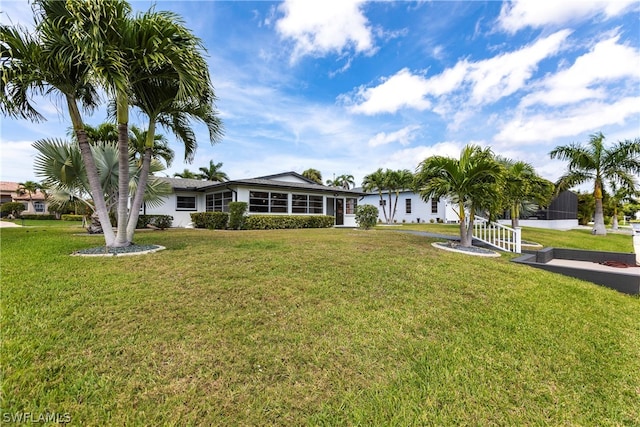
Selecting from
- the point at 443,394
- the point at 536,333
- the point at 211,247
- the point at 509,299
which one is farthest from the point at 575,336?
the point at 211,247

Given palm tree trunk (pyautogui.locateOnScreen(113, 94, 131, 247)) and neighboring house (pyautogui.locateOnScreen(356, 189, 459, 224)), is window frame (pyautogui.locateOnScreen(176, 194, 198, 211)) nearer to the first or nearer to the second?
palm tree trunk (pyautogui.locateOnScreen(113, 94, 131, 247))

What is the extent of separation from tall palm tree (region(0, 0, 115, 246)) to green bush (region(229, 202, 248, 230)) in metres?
8.37

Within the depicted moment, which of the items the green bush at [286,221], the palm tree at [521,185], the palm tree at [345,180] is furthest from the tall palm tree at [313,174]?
the palm tree at [521,185]

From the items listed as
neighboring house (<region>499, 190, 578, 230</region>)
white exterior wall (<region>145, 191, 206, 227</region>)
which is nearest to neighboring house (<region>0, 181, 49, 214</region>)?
white exterior wall (<region>145, 191, 206, 227</region>)

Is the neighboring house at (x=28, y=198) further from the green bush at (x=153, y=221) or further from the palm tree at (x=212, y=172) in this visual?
the green bush at (x=153, y=221)

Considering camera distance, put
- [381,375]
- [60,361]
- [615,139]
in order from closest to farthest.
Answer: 1. [60,361]
2. [381,375]
3. [615,139]

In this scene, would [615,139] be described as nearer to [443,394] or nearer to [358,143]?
[358,143]

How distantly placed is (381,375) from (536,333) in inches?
101

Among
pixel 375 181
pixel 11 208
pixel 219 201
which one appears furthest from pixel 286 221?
pixel 11 208

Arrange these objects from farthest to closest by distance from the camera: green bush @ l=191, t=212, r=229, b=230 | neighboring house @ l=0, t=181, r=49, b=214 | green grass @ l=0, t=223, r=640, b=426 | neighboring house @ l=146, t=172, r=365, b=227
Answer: neighboring house @ l=0, t=181, r=49, b=214, neighboring house @ l=146, t=172, r=365, b=227, green bush @ l=191, t=212, r=229, b=230, green grass @ l=0, t=223, r=640, b=426

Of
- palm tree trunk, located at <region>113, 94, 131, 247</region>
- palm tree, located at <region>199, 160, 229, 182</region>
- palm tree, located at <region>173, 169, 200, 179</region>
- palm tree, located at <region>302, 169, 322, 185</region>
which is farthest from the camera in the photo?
palm tree, located at <region>302, 169, 322, 185</region>

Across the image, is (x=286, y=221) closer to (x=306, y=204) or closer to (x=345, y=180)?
(x=306, y=204)

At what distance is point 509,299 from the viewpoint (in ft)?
15.3

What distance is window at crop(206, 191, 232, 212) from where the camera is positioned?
16806 millimetres
